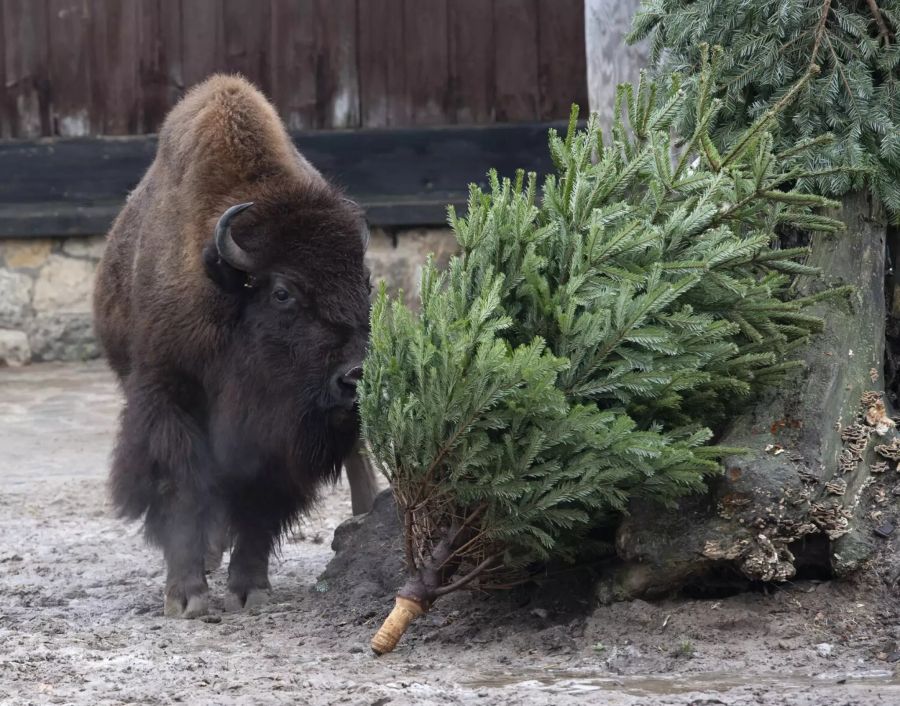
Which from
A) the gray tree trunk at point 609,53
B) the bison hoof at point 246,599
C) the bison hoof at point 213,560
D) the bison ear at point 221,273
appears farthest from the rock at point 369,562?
the gray tree trunk at point 609,53

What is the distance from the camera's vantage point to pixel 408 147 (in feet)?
33.5

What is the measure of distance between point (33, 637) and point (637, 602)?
6.36 ft

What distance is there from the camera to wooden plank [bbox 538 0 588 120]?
10.1 metres

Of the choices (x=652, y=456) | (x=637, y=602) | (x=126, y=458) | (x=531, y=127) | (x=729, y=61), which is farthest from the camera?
(x=531, y=127)

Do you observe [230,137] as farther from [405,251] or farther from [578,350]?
[405,251]

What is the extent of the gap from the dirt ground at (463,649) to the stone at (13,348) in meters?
5.44

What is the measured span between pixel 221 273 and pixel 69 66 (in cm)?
616

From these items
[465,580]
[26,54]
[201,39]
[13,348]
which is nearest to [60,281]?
[13,348]

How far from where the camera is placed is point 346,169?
1027 cm

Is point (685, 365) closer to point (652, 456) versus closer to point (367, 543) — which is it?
point (652, 456)

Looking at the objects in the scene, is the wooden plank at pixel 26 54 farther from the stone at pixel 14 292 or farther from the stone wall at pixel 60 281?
the stone at pixel 14 292

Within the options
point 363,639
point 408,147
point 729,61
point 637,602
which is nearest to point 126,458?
point 363,639

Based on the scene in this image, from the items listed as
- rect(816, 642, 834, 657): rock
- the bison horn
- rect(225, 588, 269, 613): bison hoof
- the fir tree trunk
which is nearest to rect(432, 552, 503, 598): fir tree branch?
the fir tree trunk

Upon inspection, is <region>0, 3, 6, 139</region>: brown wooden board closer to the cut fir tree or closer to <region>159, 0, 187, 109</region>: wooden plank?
<region>159, 0, 187, 109</region>: wooden plank
